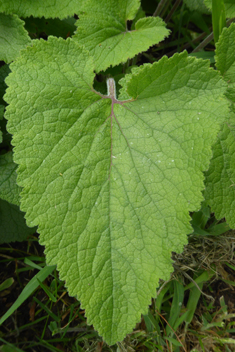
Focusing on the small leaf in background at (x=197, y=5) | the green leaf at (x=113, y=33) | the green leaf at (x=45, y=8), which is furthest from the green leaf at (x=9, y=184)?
the small leaf in background at (x=197, y=5)

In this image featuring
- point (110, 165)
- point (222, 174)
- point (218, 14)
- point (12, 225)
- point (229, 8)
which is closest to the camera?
point (110, 165)

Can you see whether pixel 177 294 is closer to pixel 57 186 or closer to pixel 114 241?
pixel 114 241

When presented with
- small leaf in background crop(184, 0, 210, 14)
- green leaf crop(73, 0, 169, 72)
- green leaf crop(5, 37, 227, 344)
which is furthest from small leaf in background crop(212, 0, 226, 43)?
green leaf crop(5, 37, 227, 344)

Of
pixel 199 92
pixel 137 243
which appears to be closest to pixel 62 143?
pixel 137 243

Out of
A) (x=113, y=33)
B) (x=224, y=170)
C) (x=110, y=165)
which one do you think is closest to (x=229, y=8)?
(x=113, y=33)

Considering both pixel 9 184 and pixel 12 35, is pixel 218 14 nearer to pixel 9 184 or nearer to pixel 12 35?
pixel 12 35

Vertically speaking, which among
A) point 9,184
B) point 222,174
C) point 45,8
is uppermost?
point 45,8

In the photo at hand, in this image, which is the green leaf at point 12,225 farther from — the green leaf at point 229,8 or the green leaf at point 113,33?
the green leaf at point 229,8
